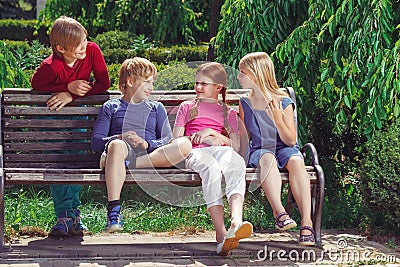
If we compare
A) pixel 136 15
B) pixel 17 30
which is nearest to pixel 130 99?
pixel 136 15

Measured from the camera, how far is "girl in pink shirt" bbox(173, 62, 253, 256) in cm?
437

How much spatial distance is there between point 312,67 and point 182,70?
45.8 inches

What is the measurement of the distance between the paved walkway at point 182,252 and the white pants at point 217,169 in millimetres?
350

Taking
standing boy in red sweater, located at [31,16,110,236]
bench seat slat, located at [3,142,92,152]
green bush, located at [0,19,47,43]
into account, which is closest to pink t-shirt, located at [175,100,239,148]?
standing boy in red sweater, located at [31,16,110,236]

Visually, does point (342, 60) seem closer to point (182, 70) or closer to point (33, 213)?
point (182, 70)

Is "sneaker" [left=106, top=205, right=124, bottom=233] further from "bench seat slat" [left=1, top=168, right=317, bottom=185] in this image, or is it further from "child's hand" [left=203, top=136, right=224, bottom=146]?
"child's hand" [left=203, top=136, right=224, bottom=146]

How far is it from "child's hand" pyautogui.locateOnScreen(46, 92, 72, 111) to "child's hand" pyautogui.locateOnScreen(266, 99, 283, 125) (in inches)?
49.5

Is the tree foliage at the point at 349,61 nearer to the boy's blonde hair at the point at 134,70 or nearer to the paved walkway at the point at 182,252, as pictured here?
the paved walkway at the point at 182,252

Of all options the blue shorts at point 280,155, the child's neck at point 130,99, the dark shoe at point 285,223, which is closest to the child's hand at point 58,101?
the child's neck at point 130,99

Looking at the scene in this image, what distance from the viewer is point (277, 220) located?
4469 millimetres

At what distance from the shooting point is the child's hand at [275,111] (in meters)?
4.77

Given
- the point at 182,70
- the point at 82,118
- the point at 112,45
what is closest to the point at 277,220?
the point at 82,118

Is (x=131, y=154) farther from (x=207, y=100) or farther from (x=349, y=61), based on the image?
(x=349, y=61)

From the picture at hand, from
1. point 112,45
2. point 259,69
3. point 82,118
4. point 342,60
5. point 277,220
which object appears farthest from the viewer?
point 112,45
